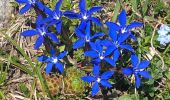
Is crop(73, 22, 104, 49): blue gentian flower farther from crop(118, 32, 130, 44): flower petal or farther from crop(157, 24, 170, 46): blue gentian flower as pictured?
crop(157, 24, 170, 46): blue gentian flower

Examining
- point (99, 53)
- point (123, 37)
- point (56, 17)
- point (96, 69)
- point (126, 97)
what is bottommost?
point (126, 97)

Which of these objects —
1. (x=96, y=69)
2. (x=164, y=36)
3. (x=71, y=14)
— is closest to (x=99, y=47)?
(x=96, y=69)

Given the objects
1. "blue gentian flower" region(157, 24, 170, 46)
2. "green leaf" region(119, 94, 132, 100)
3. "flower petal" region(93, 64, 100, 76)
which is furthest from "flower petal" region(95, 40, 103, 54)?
"blue gentian flower" region(157, 24, 170, 46)

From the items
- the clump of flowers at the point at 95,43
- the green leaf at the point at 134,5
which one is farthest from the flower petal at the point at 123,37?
the green leaf at the point at 134,5

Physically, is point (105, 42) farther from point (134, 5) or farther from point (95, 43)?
point (134, 5)

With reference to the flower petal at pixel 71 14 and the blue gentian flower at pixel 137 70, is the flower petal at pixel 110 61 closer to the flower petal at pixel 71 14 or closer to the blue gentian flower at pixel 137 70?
the blue gentian flower at pixel 137 70

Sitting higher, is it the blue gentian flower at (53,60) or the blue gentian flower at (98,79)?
the blue gentian flower at (53,60)

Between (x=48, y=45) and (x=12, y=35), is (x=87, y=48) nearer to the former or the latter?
(x=48, y=45)

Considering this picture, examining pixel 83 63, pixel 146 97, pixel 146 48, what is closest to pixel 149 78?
pixel 146 97

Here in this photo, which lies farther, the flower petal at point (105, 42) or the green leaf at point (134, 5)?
the green leaf at point (134, 5)
